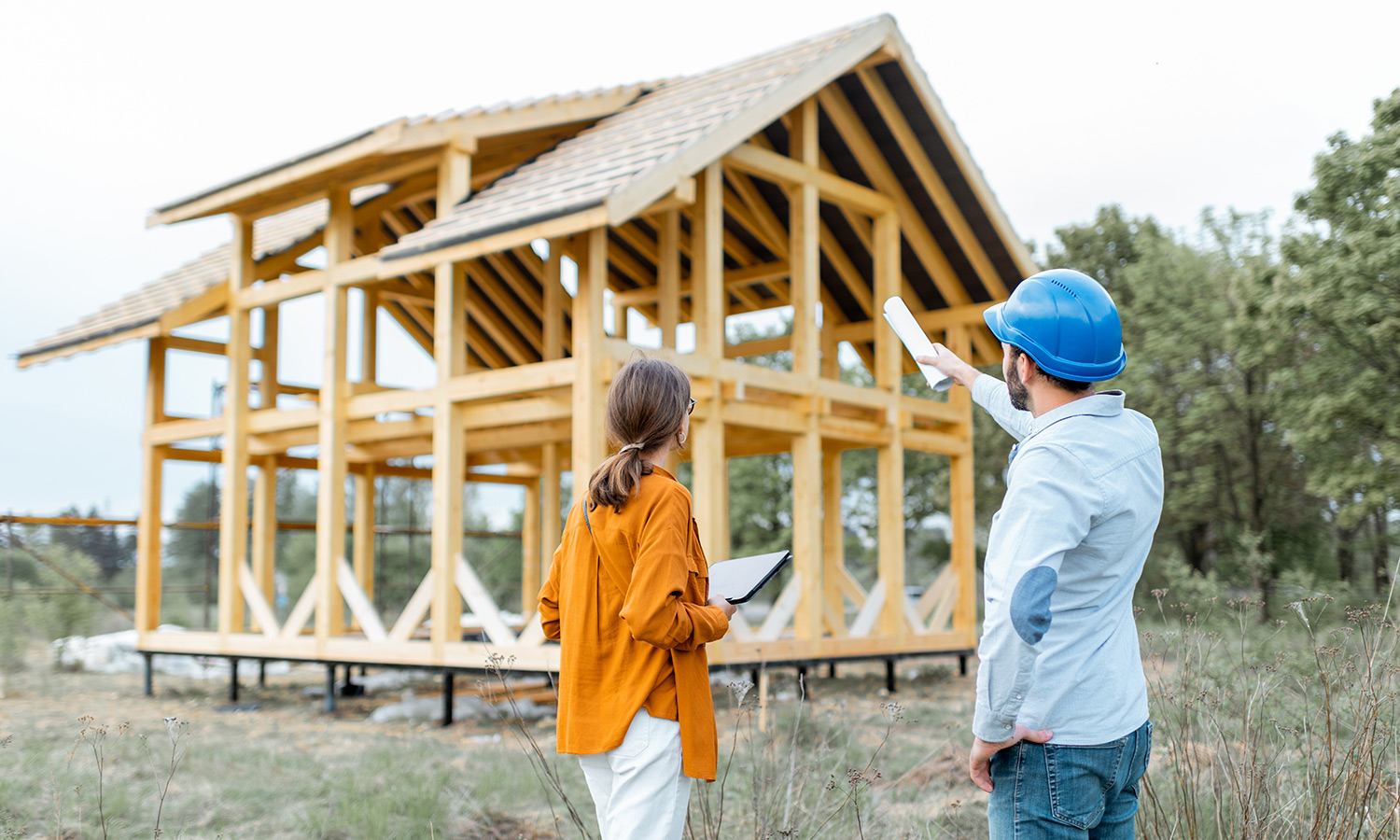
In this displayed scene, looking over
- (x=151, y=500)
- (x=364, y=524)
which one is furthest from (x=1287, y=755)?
(x=151, y=500)

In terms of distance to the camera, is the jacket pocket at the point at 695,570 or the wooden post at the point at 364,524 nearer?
A: the jacket pocket at the point at 695,570

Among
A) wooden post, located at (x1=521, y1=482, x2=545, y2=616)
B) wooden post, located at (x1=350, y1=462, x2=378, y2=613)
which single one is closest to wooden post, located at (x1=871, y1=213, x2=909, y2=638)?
wooden post, located at (x1=521, y1=482, x2=545, y2=616)

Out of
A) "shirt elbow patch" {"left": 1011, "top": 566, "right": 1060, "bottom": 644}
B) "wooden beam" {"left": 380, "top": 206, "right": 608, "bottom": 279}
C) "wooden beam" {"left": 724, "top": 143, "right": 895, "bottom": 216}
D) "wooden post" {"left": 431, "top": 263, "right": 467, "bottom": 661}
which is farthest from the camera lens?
"wooden beam" {"left": 724, "top": 143, "right": 895, "bottom": 216}

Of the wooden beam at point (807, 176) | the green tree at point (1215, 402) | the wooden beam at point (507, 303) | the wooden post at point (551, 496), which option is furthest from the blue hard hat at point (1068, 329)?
the green tree at point (1215, 402)

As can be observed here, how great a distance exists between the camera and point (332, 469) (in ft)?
33.9

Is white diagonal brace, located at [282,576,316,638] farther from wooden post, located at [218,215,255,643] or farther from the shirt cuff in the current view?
the shirt cuff

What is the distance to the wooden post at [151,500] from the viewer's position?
12414 millimetres

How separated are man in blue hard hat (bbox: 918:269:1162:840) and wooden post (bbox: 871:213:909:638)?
29.4 ft

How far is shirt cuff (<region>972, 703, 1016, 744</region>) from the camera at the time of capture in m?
1.96

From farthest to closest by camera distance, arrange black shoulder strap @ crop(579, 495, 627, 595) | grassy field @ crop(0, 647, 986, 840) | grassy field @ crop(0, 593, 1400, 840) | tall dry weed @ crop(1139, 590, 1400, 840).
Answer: grassy field @ crop(0, 647, 986, 840) < grassy field @ crop(0, 593, 1400, 840) < tall dry weed @ crop(1139, 590, 1400, 840) < black shoulder strap @ crop(579, 495, 627, 595)

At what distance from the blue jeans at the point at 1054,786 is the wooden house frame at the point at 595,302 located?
6.00 metres

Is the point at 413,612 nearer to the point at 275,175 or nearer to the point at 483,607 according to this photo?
the point at 483,607

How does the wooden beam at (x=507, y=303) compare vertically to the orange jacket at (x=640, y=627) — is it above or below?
→ above

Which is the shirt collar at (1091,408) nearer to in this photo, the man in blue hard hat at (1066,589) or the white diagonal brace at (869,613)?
the man in blue hard hat at (1066,589)
